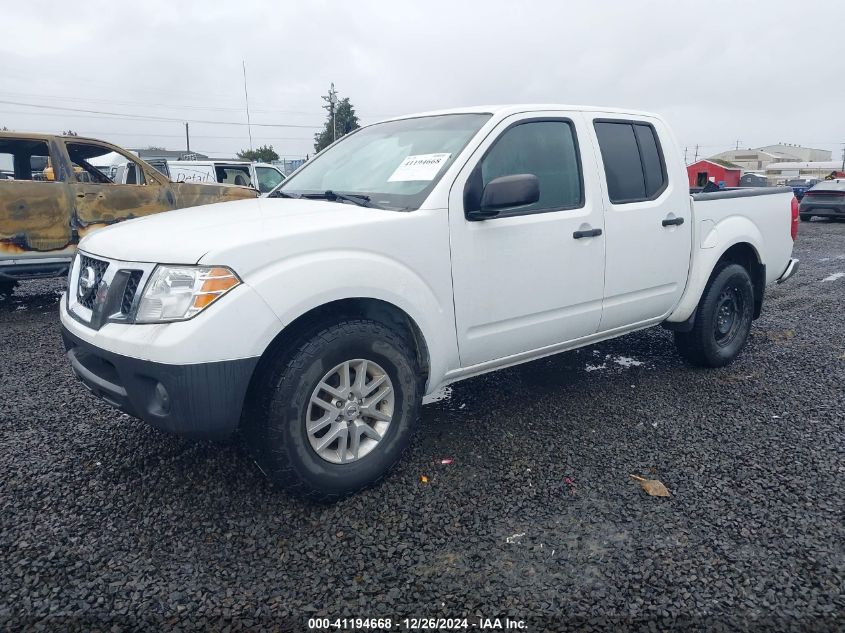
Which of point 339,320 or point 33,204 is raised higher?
point 33,204

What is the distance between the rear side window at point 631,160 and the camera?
367 centimetres

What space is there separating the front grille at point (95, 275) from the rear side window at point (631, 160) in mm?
2746

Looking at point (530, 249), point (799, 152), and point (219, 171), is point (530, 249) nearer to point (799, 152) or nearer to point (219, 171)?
point (219, 171)

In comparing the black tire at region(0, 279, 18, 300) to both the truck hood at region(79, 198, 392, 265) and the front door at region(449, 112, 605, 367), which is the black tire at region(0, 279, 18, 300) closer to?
the truck hood at region(79, 198, 392, 265)

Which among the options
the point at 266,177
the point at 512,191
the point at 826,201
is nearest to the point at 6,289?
the point at 512,191

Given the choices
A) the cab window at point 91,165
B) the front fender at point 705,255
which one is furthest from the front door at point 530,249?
the cab window at point 91,165

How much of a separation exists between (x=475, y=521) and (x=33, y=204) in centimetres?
610

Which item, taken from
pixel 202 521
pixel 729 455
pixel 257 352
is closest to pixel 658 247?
pixel 729 455

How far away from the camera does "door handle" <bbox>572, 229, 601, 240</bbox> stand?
11.0ft

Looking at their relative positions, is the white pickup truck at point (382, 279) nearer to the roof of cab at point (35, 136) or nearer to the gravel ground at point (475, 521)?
the gravel ground at point (475, 521)

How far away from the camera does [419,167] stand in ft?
10.0

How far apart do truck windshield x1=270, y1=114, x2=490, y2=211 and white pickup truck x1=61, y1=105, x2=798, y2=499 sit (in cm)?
1

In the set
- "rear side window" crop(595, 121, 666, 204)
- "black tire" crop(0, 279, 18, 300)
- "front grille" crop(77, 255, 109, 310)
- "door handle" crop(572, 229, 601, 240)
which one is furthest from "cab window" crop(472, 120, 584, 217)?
"black tire" crop(0, 279, 18, 300)

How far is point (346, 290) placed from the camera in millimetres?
2535
